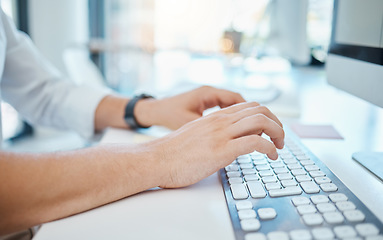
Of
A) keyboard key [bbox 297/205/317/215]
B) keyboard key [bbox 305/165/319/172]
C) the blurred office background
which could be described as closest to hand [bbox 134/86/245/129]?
keyboard key [bbox 305/165/319/172]

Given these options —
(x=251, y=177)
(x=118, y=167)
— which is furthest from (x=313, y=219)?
(x=118, y=167)

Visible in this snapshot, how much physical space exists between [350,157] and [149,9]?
98.0 inches

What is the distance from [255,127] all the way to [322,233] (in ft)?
0.62

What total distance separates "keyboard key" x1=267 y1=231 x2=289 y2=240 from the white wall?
8.53 feet

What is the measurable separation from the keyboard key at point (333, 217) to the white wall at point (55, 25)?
8.55ft

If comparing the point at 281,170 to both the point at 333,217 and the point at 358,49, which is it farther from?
the point at 358,49

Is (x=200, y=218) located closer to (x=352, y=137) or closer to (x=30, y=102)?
(x=352, y=137)

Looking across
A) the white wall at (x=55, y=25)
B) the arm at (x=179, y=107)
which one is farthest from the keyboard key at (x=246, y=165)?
the white wall at (x=55, y=25)

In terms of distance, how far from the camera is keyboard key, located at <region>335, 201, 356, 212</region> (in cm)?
36

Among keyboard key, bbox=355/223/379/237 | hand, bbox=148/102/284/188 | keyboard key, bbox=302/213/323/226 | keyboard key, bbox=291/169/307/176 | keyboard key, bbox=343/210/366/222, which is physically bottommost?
keyboard key, bbox=291/169/307/176

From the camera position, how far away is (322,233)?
316mm

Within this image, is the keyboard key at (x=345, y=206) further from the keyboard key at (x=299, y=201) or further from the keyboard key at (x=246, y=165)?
the keyboard key at (x=246, y=165)

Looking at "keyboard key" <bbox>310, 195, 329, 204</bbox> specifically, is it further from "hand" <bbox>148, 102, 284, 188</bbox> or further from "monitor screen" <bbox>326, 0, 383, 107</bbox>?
"monitor screen" <bbox>326, 0, 383, 107</bbox>

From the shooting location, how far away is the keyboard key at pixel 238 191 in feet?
1.32
